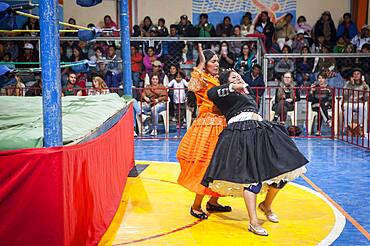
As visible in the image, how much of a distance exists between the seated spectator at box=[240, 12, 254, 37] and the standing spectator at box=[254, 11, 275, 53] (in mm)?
146

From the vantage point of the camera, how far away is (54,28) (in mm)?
2924

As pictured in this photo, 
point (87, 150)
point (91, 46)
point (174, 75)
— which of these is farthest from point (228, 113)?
point (91, 46)

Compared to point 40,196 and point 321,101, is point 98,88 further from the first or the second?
point 40,196

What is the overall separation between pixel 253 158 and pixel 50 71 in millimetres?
1736

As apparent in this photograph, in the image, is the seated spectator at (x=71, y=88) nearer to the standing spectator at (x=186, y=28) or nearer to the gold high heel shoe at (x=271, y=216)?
the standing spectator at (x=186, y=28)

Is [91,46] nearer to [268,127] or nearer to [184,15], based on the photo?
[184,15]

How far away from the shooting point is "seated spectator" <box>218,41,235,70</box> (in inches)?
422

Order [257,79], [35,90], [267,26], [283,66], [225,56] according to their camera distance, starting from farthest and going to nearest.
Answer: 1. [267,26]
2. [283,66]
3. [225,56]
4. [35,90]
5. [257,79]

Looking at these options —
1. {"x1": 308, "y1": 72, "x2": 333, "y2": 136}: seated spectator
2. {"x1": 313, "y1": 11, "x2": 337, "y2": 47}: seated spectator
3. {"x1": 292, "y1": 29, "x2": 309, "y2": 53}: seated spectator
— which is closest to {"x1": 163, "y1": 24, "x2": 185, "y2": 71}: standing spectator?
{"x1": 292, "y1": 29, "x2": 309, "y2": 53}: seated spectator

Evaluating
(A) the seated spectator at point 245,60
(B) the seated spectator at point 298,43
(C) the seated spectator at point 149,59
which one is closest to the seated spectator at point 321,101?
(A) the seated spectator at point 245,60

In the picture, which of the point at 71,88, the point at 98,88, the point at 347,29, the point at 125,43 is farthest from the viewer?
the point at 347,29

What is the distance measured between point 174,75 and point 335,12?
501 cm

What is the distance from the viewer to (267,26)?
12367 millimetres

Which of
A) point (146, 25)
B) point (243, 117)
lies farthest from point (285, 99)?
point (243, 117)
